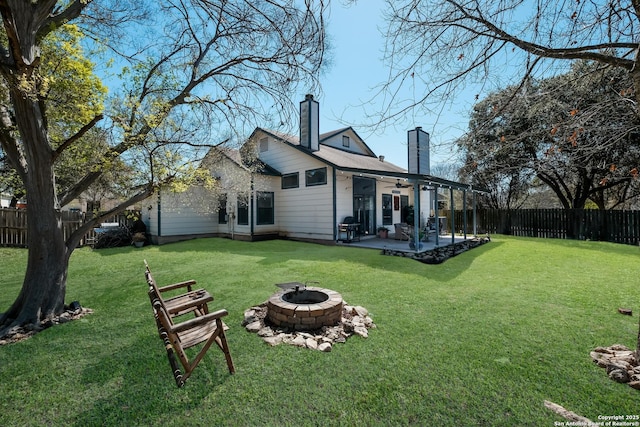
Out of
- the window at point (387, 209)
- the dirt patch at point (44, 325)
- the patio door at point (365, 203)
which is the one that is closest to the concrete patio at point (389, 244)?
the patio door at point (365, 203)

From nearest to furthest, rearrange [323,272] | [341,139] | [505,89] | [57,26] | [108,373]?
1. [108,373]
2. [505,89]
3. [57,26]
4. [323,272]
5. [341,139]

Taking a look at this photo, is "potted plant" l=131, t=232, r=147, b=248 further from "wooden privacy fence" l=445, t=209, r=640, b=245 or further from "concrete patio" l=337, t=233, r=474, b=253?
"wooden privacy fence" l=445, t=209, r=640, b=245

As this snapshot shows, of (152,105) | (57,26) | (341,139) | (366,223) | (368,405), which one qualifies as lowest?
(368,405)

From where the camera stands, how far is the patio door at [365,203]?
1335 centimetres

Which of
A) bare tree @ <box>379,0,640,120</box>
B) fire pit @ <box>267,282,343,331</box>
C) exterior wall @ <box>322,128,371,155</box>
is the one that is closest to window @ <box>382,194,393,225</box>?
exterior wall @ <box>322,128,371,155</box>

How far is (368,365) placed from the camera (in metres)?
2.93

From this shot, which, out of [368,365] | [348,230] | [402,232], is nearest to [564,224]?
[402,232]

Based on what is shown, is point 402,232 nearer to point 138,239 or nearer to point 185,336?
point 185,336

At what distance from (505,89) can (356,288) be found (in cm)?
395

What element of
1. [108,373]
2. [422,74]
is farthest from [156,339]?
[422,74]

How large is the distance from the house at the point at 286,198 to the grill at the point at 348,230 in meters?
0.17

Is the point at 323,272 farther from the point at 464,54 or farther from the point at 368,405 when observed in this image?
the point at 464,54

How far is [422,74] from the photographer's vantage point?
3.21 m

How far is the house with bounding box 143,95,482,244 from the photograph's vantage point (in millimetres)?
12211
